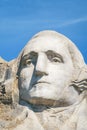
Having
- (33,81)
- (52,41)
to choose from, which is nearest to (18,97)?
(33,81)

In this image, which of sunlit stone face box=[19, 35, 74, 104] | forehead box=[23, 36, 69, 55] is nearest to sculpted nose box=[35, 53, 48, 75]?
sunlit stone face box=[19, 35, 74, 104]

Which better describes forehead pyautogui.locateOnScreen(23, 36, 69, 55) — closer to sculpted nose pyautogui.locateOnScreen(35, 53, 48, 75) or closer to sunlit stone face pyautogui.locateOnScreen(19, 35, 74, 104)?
sunlit stone face pyautogui.locateOnScreen(19, 35, 74, 104)

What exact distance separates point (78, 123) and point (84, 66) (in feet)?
4.48

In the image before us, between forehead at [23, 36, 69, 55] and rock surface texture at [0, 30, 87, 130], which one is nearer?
rock surface texture at [0, 30, 87, 130]

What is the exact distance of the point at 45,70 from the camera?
44.2 feet

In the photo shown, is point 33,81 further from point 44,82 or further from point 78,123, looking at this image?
point 78,123

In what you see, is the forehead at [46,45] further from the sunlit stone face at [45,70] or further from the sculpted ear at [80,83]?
the sculpted ear at [80,83]

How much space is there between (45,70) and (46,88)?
37cm

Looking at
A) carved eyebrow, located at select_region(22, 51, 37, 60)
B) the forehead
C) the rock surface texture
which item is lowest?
the rock surface texture

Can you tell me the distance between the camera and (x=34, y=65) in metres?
13.7

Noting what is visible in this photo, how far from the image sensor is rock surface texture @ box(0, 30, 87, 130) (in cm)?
1316

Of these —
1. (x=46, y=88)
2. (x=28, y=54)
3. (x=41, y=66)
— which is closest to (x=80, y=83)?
(x=46, y=88)

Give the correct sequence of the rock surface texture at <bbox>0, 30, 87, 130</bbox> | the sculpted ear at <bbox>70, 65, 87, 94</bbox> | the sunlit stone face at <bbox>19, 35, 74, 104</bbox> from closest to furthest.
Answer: the rock surface texture at <bbox>0, 30, 87, 130</bbox> < the sunlit stone face at <bbox>19, 35, 74, 104</bbox> < the sculpted ear at <bbox>70, 65, 87, 94</bbox>

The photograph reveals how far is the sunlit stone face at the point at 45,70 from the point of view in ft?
44.0
